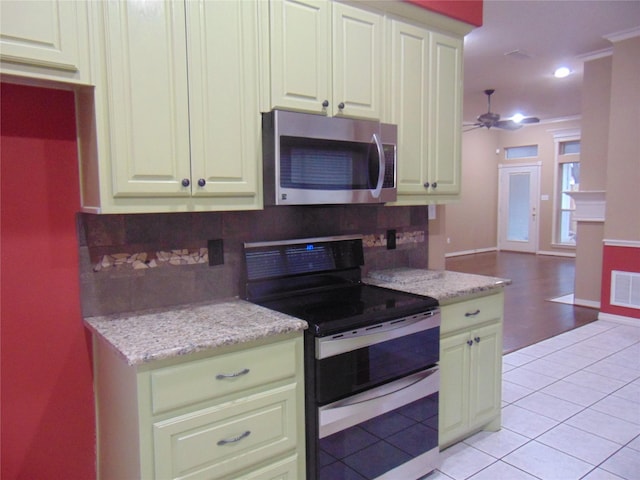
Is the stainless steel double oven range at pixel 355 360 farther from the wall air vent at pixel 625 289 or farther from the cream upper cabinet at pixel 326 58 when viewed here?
the wall air vent at pixel 625 289

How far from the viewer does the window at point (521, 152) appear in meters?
9.65

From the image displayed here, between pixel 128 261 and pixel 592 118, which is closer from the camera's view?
pixel 128 261

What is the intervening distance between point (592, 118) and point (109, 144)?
5.18 metres

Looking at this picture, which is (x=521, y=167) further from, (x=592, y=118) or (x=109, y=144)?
(x=109, y=144)

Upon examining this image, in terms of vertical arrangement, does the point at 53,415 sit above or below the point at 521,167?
below

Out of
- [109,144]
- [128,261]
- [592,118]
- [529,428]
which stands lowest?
[529,428]

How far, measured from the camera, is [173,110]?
167 centimetres

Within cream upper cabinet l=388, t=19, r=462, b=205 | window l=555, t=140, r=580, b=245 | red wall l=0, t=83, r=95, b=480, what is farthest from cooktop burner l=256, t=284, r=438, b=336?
window l=555, t=140, r=580, b=245

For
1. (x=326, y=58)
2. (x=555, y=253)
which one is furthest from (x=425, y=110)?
(x=555, y=253)

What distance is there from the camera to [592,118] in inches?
198

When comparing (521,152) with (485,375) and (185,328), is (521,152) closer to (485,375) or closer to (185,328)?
(485,375)

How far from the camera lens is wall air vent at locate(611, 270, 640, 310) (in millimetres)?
4527

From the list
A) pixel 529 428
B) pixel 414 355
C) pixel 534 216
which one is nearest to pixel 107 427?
pixel 414 355

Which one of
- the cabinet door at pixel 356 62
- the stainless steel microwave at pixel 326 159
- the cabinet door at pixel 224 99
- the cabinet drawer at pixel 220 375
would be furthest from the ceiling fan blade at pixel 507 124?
the cabinet drawer at pixel 220 375
